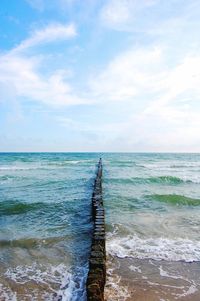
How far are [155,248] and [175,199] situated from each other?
7.89m

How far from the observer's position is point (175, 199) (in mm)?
15516

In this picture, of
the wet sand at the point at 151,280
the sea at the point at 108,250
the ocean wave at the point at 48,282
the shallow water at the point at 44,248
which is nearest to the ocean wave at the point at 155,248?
the sea at the point at 108,250

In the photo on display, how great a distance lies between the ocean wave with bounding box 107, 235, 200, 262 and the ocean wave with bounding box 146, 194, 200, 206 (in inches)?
237

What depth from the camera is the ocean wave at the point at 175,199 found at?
1459 centimetres

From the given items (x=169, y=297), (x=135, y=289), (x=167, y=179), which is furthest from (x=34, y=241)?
(x=167, y=179)

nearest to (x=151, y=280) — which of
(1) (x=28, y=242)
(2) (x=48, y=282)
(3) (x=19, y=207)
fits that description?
(2) (x=48, y=282)

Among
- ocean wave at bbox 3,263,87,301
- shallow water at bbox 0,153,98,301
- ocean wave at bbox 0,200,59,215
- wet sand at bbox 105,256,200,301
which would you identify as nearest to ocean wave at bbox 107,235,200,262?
wet sand at bbox 105,256,200,301

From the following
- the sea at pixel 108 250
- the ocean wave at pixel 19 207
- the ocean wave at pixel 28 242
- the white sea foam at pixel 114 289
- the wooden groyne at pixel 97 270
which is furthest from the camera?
the ocean wave at pixel 19 207

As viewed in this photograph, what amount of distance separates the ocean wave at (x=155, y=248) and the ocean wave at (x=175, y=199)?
6.02m

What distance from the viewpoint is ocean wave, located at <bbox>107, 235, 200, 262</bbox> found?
7.47m

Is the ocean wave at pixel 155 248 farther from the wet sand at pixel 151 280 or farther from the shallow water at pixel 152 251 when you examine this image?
the wet sand at pixel 151 280

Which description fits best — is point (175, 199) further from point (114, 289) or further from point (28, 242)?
point (114, 289)

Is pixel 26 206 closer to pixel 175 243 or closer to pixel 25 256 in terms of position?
pixel 25 256

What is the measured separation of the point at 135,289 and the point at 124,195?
10.5 meters
